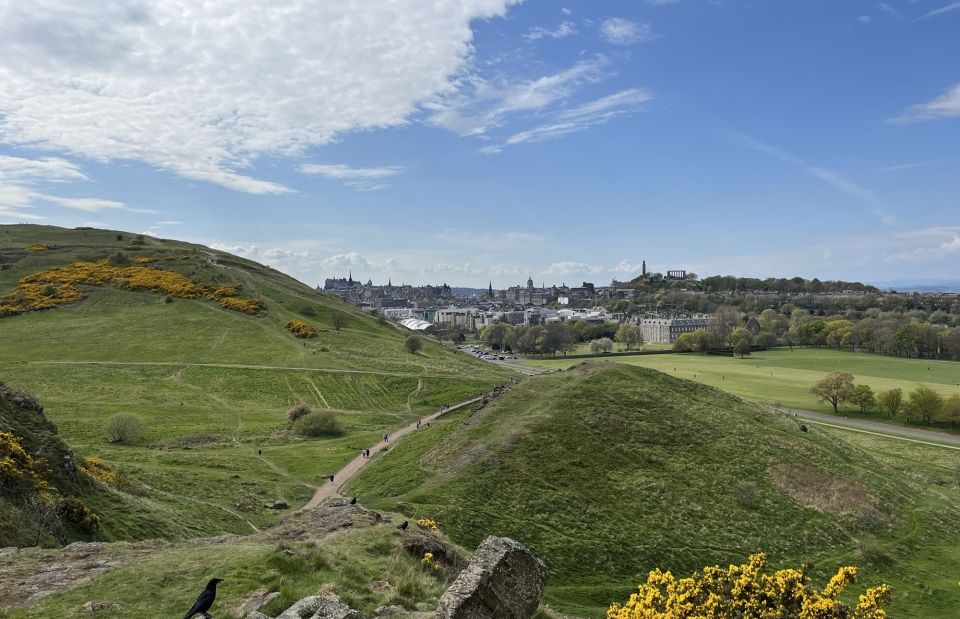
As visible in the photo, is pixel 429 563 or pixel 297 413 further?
pixel 297 413

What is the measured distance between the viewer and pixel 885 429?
78.0 meters

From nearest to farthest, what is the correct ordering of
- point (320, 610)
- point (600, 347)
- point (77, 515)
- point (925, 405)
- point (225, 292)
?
point (320, 610)
point (77, 515)
point (925, 405)
point (225, 292)
point (600, 347)

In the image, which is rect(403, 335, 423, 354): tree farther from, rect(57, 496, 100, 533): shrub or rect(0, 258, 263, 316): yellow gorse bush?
rect(57, 496, 100, 533): shrub

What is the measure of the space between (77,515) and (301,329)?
78660mm

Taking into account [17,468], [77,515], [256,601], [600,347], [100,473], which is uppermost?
[17,468]

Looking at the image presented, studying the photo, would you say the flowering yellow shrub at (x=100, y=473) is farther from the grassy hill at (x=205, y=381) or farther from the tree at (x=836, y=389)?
the tree at (x=836, y=389)

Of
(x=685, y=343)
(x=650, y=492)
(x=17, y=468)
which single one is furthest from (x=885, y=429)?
(x=17, y=468)

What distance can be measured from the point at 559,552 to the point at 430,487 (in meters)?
8.81

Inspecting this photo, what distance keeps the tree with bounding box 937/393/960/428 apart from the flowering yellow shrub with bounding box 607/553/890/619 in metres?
86.8

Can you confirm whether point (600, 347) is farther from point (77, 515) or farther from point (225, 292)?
point (77, 515)

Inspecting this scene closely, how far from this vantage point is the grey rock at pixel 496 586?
33.7ft

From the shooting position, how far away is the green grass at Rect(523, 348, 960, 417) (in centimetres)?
9894

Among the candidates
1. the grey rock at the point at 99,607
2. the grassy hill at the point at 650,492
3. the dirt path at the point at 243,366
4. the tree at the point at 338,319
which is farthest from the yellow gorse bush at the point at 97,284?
the grey rock at the point at 99,607

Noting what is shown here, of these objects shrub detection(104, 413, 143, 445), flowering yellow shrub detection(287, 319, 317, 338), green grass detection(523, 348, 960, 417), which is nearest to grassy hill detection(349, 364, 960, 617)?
shrub detection(104, 413, 143, 445)
